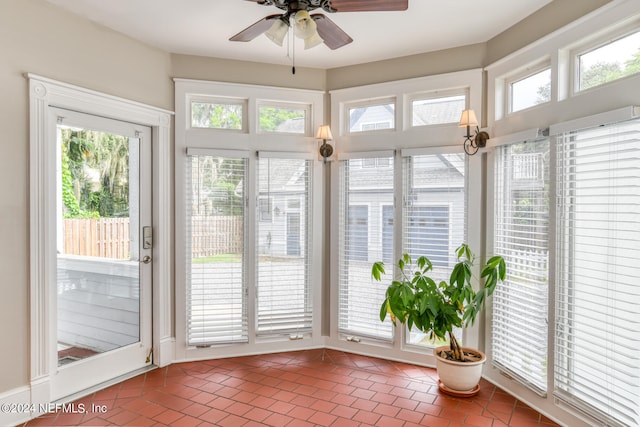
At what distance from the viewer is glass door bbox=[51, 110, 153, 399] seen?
2988 millimetres

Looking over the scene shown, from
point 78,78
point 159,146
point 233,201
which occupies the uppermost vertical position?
point 78,78

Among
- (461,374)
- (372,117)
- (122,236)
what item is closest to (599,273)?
(461,374)

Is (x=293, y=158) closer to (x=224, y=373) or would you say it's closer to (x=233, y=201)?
(x=233, y=201)

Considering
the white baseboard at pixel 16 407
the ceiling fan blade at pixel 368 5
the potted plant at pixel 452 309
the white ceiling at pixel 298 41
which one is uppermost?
the white ceiling at pixel 298 41

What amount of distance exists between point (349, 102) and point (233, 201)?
154 cm

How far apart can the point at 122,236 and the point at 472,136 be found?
3.13 metres

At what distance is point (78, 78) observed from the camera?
117 inches

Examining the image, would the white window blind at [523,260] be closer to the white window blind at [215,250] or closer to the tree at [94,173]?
the white window blind at [215,250]

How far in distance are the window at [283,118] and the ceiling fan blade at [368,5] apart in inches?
74.5

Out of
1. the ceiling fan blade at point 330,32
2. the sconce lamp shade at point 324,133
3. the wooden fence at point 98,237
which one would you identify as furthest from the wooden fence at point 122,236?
the ceiling fan blade at point 330,32

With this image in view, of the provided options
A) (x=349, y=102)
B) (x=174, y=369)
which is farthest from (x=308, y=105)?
(x=174, y=369)

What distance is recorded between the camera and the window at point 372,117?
3.87 metres

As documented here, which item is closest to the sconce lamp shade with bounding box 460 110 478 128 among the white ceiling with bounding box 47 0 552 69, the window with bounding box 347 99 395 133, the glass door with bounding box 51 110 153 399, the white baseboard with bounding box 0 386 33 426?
the white ceiling with bounding box 47 0 552 69

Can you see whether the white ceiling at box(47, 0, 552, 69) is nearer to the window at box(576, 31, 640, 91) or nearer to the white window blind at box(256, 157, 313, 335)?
the window at box(576, 31, 640, 91)
